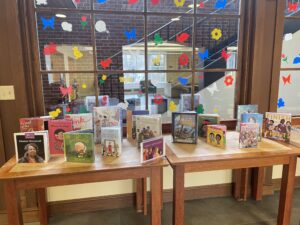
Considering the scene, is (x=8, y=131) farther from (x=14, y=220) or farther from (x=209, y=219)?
(x=209, y=219)

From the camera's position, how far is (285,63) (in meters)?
2.28

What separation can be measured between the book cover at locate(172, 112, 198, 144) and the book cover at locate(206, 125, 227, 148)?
0.10 metres

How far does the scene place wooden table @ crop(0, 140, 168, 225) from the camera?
132cm

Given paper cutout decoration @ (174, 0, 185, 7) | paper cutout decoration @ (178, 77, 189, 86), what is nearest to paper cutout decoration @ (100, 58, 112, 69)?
paper cutout decoration @ (178, 77, 189, 86)

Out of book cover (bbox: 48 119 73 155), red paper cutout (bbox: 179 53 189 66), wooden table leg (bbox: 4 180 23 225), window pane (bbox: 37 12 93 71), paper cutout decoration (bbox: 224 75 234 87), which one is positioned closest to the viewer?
wooden table leg (bbox: 4 180 23 225)

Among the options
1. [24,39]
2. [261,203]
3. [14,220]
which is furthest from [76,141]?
[261,203]

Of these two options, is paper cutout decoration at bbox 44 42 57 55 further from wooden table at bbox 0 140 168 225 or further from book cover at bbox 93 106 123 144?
wooden table at bbox 0 140 168 225

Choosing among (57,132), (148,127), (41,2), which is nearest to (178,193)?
(148,127)

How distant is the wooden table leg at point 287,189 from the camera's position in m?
1.64

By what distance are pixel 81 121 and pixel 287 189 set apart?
1.51 meters

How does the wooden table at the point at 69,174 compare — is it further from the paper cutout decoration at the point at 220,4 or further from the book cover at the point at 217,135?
the paper cutout decoration at the point at 220,4

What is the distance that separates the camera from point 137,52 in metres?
2.04

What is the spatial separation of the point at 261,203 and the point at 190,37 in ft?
5.50

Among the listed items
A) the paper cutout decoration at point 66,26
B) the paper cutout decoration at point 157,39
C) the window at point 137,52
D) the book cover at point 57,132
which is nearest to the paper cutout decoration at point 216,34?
the window at point 137,52
